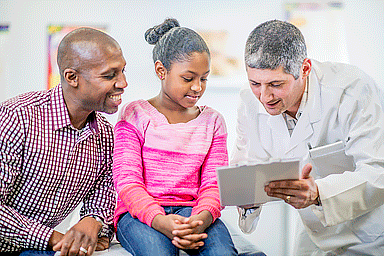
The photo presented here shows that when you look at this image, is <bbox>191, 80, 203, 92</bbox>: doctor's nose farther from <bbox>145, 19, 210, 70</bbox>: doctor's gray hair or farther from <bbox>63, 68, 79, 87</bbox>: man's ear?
<bbox>63, 68, 79, 87</bbox>: man's ear

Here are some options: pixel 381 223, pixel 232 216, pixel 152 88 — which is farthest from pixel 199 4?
pixel 381 223

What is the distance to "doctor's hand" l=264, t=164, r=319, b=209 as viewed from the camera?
127cm

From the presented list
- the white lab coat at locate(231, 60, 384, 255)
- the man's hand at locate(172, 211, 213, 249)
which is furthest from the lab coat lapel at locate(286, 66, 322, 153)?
the man's hand at locate(172, 211, 213, 249)

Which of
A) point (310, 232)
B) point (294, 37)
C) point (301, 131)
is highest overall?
point (294, 37)

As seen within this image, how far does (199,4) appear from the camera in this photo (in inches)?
128

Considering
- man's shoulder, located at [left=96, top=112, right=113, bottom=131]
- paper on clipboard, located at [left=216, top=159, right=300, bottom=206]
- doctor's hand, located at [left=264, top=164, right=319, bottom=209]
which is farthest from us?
man's shoulder, located at [left=96, top=112, right=113, bottom=131]

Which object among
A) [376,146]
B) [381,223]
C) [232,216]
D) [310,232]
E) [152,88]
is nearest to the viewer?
[376,146]

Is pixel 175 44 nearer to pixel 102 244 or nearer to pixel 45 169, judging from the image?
pixel 45 169

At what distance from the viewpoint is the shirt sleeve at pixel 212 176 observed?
142 cm

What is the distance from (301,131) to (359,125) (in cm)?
21

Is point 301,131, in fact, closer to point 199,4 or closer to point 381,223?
point 381,223

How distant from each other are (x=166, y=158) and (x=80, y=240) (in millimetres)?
411

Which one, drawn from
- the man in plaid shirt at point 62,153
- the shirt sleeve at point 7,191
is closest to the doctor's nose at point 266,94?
the man in plaid shirt at point 62,153

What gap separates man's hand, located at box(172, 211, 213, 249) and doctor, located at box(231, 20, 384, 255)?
0.80 feet
